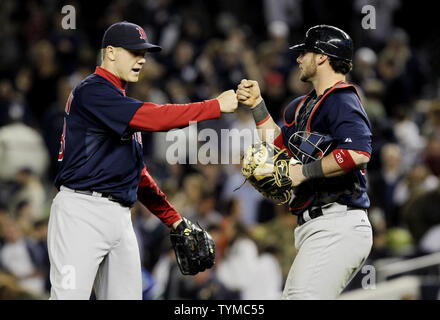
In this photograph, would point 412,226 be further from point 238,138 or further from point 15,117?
point 15,117

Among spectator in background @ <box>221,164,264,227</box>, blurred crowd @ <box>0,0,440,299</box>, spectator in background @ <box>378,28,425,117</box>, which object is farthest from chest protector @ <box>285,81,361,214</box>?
spectator in background @ <box>378,28,425,117</box>

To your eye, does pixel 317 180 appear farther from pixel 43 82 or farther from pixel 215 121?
pixel 43 82

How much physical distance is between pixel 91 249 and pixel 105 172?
46 centimetres

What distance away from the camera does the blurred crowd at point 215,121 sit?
8398mm

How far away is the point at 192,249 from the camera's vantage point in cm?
507

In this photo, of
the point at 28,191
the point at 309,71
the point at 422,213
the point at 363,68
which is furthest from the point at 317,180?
the point at 363,68

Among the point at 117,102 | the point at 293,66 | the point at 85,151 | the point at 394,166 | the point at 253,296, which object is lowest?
the point at 253,296

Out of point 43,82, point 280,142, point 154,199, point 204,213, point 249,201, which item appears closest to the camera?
point 280,142

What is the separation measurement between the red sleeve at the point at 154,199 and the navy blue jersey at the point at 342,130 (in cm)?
98

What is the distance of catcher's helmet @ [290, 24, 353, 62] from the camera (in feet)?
15.4

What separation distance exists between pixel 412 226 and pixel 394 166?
3.68ft

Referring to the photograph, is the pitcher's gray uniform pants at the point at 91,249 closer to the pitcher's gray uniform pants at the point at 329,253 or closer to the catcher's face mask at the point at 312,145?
the pitcher's gray uniform pants at the point at 329,253
